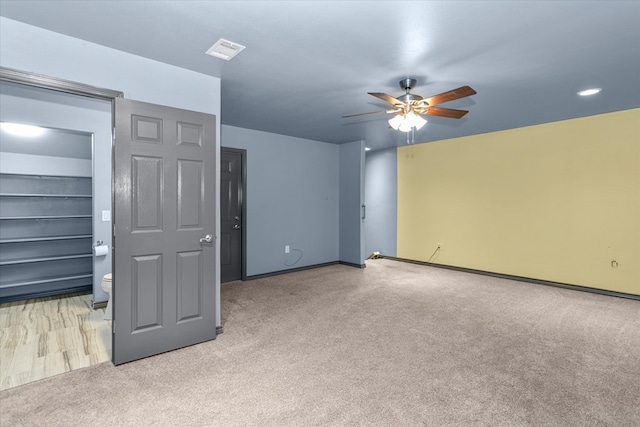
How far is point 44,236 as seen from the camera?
4227 mm

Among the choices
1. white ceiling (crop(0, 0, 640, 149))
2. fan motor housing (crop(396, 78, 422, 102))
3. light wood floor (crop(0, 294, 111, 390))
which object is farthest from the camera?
fan motor housing (crop(396, 78, 422, 102))

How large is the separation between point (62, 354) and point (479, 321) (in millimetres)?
3974

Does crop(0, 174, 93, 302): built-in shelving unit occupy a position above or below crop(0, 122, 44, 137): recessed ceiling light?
below

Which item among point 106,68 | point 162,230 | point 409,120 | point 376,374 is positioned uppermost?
point 106,68

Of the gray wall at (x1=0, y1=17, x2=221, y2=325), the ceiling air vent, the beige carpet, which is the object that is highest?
the ceiling air vent

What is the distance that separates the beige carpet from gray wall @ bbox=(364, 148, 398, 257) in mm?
3184

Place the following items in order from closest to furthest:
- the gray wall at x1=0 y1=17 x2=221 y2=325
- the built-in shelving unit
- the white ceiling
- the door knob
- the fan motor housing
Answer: the white ceiling, the gray wall at x1=0 y1=17 x2=221 y2=325, the door knob, the fan motor housing, the built-in shelving unit

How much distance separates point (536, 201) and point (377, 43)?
13.6 feet

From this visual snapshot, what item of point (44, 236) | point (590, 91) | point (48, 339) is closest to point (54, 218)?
point (44, 236)

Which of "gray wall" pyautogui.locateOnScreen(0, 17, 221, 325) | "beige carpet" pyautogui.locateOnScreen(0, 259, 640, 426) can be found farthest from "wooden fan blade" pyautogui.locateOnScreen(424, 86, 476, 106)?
"beige carpet" pyautogui.locateOnScreen(0, 259, 640, 426)

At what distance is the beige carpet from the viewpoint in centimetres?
192

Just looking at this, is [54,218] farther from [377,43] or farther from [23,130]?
[377,43]

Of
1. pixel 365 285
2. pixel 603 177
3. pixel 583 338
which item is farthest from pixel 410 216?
pixel 583 338

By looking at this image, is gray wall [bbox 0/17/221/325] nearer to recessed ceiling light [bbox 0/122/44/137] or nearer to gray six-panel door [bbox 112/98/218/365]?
gray six-panel door [bbox 112/98/218/365]
